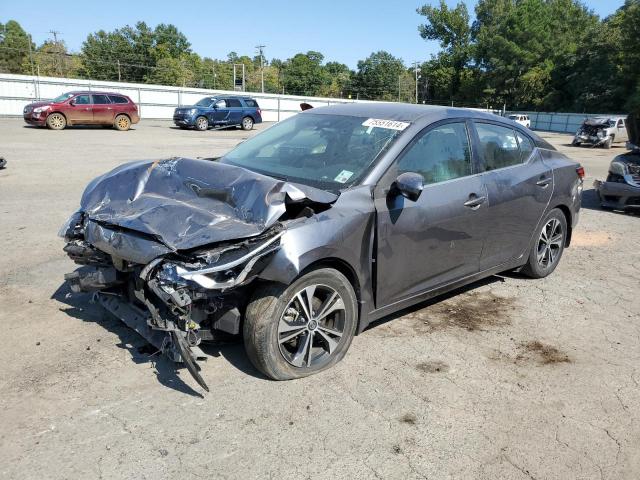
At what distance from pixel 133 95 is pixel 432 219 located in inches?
1411

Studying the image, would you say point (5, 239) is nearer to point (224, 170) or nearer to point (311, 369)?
point (224, 170)

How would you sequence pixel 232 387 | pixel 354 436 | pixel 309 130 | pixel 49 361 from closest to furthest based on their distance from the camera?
pixel 354 436, pixel 232 387, pixel 49 361, pixel 309 130

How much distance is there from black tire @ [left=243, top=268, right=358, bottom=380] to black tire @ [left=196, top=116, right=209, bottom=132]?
25.7 meters

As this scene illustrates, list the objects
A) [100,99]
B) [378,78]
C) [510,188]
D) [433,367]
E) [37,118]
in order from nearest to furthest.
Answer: [433,367] < [510,188] < [37,118] < [100,99] < [378,78]

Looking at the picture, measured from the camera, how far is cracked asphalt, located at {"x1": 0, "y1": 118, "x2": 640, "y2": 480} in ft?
9.00

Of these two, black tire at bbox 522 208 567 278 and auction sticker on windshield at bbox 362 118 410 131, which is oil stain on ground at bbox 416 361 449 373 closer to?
auction sticker on windshield at bbox 362 118 410 131

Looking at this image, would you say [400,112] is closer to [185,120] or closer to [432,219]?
[432,219]

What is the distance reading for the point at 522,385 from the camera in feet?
11.8

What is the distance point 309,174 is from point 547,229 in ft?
9.75

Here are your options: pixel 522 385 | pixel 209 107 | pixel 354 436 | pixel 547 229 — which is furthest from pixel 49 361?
pixel 209 107

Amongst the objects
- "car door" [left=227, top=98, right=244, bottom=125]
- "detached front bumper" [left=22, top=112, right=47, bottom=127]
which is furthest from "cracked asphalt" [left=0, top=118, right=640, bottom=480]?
"car door" [left=227, top=98, right=244, bottom=125]

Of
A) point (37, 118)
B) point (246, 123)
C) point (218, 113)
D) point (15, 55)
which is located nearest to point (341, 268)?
point (37, 118)

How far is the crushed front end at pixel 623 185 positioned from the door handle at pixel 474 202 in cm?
631

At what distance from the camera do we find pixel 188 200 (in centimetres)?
351
